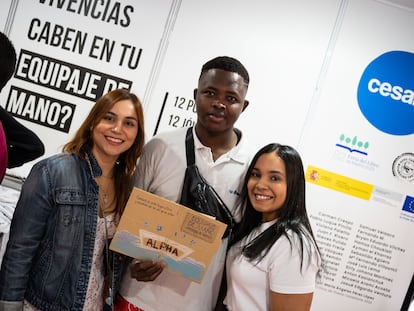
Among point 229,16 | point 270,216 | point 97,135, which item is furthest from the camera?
point 229,16

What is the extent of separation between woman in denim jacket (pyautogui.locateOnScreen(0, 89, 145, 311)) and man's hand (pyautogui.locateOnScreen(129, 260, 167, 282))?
117 millimetres

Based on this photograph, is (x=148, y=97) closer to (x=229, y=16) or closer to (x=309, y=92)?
(x=229, y=16)

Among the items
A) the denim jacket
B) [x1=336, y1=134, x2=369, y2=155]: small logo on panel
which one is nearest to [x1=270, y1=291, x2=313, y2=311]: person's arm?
the denim jacket

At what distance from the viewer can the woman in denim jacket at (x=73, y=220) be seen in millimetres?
1476

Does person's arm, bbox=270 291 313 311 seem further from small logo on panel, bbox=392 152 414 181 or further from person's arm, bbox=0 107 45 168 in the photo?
small logo on panel, bbox=392 152 414 181

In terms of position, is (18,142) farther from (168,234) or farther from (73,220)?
(168,234)

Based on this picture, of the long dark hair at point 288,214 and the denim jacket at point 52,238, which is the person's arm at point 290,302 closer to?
the long dark hair at point 288,214

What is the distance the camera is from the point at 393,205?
322 cm

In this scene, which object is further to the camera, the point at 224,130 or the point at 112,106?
the point at 224,130

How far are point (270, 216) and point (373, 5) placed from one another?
2.34 meters

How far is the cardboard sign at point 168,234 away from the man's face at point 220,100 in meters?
0.49

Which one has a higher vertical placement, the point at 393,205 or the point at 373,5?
the point at 373,5

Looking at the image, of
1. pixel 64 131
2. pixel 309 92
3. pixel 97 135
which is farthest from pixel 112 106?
pixel 309 92

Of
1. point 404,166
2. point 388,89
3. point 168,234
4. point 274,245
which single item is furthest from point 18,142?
point 404,166
